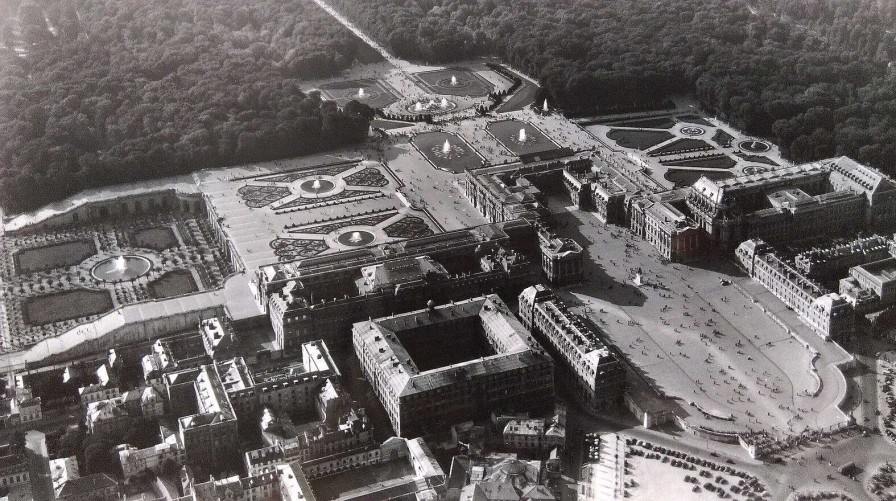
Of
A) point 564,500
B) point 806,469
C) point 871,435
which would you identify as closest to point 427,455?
point 564,500

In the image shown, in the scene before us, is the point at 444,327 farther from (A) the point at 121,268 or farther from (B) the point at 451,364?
(A) the point at 121,268

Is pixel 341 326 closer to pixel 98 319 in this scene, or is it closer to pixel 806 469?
pixel 98 319

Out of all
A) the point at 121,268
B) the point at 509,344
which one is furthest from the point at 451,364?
the point at 121,268

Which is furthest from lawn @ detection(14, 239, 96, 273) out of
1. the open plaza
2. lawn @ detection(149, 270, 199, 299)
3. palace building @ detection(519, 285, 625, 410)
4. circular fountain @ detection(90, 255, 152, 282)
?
palace building @ detection(519, 285, 625, 410)

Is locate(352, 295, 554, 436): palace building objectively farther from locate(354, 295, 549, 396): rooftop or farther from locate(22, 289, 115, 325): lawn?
locate(22, 289, 115, 325): lawn

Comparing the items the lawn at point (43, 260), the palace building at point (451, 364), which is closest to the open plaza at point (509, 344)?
the palace building at point (451, 364)
